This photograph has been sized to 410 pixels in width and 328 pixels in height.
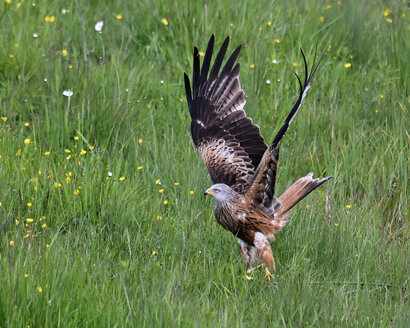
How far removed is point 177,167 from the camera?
18.1 feet

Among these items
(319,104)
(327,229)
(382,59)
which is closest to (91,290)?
(327,229)

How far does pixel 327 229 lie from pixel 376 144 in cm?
138

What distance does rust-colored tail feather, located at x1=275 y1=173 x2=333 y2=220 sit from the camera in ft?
16.9

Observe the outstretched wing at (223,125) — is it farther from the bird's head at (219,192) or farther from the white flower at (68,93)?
the white flower at (68,93)

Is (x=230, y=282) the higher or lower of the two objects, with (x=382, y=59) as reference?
lower

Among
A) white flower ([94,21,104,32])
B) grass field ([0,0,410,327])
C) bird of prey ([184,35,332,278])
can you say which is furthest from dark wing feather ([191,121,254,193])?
white flower ([94,21,104,32])

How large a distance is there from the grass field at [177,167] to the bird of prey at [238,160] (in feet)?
0.35

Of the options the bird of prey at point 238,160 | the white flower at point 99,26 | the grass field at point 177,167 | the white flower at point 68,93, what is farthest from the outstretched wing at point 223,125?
the white flower at point 99,26

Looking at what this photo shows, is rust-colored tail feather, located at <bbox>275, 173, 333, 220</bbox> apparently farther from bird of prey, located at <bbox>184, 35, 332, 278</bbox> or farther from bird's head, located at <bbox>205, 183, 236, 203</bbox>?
bird's head, located at <bbox>205, 183, 236, 203</bbox>

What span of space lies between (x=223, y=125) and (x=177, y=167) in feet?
2.10

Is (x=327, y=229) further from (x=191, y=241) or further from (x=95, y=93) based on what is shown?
(x=95, y=93)

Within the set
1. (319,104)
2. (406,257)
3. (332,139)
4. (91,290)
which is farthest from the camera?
(319,104)

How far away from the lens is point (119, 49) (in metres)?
7.11

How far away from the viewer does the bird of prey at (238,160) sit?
191 inches
